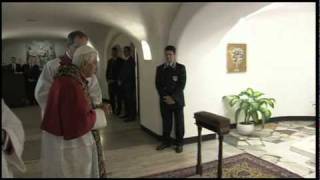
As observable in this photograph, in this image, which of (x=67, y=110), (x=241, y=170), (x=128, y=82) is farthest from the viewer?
(x=241, y=170)

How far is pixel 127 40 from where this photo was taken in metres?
0.73

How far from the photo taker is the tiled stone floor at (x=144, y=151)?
21.4 inches

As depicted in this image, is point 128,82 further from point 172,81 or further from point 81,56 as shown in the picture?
point 81,56

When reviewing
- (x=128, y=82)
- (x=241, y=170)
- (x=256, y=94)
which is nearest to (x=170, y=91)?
(x=128, y=82)

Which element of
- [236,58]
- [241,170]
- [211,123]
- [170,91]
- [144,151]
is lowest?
[241,170]

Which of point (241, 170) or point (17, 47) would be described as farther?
point (241, 170)

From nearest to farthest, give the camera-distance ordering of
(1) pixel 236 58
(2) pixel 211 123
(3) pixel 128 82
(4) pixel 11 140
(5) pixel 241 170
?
(4) pixel 11 140 < (3) pixel 128 82 < (2) pixel 211 123 < (1) pixel 236 58 < (5) pixel 241 170

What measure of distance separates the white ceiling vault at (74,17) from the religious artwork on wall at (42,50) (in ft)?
0.08

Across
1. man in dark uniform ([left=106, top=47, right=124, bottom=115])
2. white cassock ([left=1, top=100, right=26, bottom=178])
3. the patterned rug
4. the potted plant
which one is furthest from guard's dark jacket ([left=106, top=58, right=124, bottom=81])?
the patterned rug

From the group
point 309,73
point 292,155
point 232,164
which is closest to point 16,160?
point 232,164

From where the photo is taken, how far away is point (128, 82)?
29.9 inches

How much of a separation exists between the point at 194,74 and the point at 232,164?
2.41 feet

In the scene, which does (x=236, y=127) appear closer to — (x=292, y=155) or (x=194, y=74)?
(x=194, y=74)

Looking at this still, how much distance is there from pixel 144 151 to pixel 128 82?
321mm
